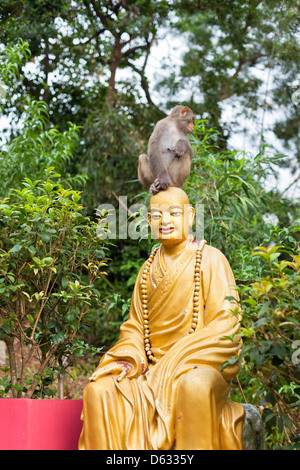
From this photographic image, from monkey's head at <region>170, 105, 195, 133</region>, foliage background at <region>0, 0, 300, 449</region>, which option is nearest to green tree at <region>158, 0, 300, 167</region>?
foliage background at <region>0, 0, 300, 449</region>

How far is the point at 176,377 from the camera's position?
3123 millimetres

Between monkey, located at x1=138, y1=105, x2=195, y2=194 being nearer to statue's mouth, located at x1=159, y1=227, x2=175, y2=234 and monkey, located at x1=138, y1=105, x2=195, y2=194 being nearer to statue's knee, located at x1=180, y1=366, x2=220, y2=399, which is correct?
statue's mouth, located at x1=159, y1=227, x2=175, y2=234

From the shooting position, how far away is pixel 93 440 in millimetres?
2990

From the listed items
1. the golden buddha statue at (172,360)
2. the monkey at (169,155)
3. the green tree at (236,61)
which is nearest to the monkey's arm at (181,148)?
the monkey at (169,155)

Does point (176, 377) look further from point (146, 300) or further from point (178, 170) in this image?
point (178, 170)

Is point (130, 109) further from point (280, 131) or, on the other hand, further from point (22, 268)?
point (22, 268)

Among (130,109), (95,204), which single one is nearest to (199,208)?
(95,204)

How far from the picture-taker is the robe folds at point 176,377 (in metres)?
2.93

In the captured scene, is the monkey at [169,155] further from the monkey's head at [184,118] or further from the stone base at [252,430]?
the stone base at [252,430]

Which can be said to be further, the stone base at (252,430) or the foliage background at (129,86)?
the foliage background at (129,86)

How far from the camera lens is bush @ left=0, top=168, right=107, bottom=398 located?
12.6 feet

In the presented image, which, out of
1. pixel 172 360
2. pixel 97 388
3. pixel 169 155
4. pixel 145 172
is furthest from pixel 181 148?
pixel 97 388

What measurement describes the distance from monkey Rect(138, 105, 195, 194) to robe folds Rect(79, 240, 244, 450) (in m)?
0.54

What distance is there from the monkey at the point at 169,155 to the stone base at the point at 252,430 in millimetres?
1522
